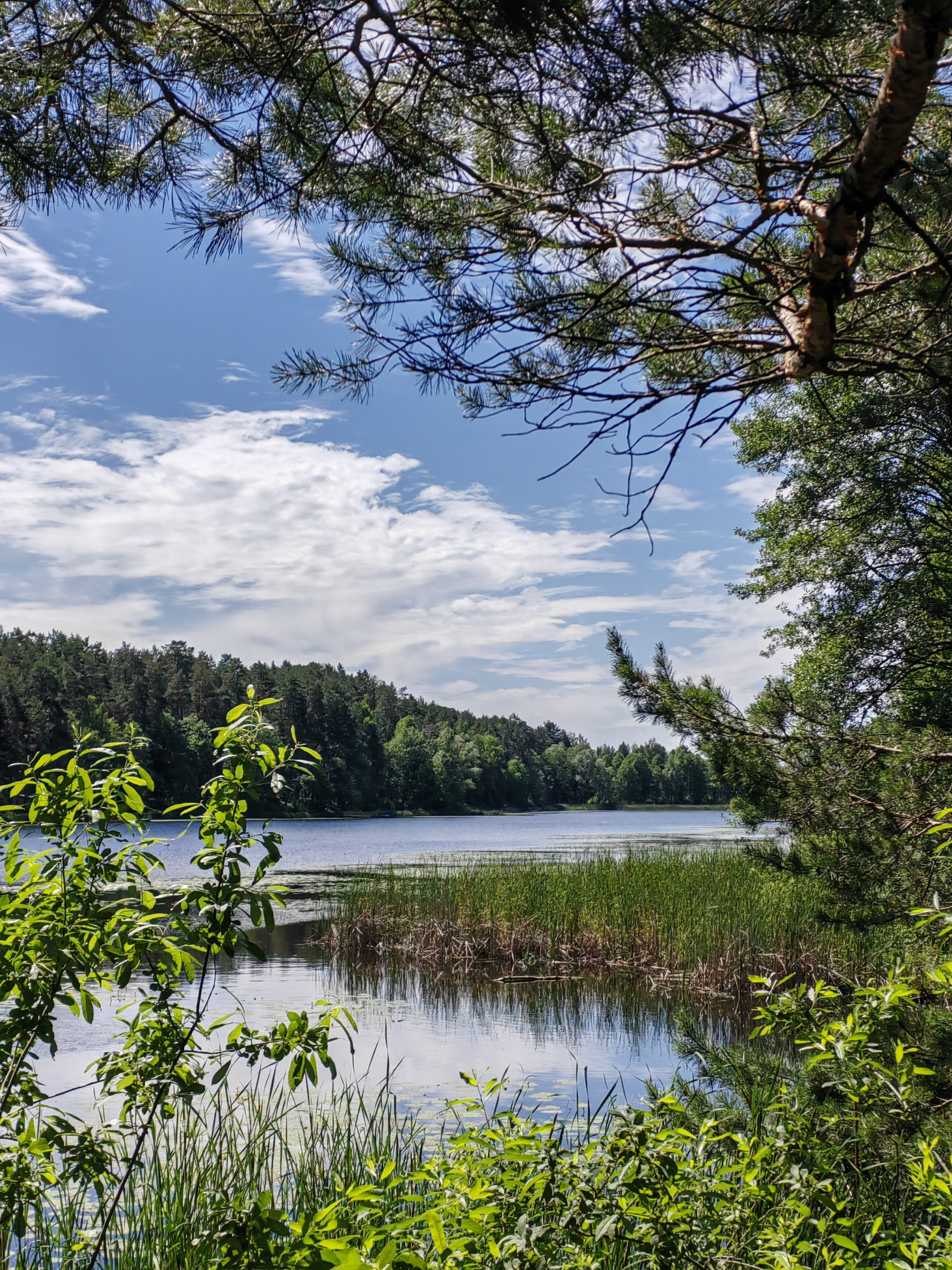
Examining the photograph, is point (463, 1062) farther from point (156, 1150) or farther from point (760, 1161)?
point (760, 1161)

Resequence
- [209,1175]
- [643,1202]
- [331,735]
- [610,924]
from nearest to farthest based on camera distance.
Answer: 1. [643,1202]
2. [209,1175]
3. [610,924]
4. [331,735]

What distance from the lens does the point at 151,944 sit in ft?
6.16

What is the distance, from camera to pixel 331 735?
69188mm

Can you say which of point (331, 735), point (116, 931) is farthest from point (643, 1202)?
A: point (331, 735)

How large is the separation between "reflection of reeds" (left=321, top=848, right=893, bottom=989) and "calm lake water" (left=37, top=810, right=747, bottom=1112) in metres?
0.49

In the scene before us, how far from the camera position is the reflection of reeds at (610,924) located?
382 inches

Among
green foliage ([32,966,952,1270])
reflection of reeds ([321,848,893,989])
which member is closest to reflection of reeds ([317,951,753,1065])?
reflection of reeds ([321,848,893,989])

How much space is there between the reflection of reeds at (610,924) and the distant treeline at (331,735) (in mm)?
27774

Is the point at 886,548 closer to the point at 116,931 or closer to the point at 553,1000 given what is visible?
the point at 553,1000

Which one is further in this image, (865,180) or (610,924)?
(610,924)

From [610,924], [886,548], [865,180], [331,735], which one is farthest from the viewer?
[331,735]

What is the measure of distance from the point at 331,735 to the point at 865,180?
224 feet

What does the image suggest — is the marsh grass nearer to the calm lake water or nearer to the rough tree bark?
the calm lake water

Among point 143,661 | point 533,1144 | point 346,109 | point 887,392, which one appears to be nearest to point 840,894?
point 887,392
